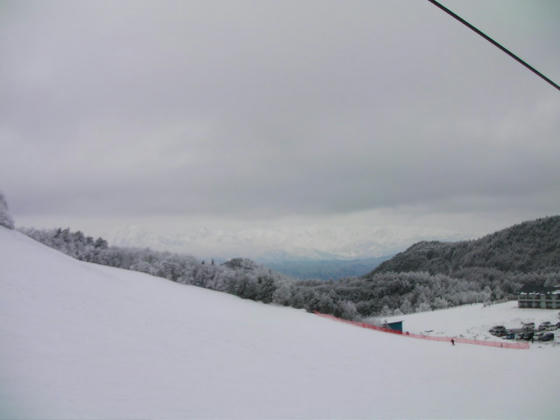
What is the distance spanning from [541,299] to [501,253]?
67.5 m

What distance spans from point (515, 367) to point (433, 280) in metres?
62.9

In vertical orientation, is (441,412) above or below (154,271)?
below

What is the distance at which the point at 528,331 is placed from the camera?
99.0 ft

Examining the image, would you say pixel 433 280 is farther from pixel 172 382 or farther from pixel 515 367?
pixel 172 382

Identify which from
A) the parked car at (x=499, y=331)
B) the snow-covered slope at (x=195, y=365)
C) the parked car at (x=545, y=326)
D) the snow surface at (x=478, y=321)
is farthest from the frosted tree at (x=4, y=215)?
the parked car at (x=545, y=326)

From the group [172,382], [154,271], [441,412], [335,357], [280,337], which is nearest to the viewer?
[172,382]

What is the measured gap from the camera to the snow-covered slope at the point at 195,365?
25.7 ft

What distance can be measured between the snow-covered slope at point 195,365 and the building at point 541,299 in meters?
23.4

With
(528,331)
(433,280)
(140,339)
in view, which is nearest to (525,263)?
(433,280)

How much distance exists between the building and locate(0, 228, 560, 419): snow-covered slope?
2342 cm

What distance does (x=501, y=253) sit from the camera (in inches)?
3880

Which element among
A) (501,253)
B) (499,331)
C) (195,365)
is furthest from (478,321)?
(501,253)

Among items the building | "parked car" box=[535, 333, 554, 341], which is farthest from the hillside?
"parked car" box=[535, 333, 554, 341]

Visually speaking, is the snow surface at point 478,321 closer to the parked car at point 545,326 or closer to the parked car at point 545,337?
the parked car at point 545,337
